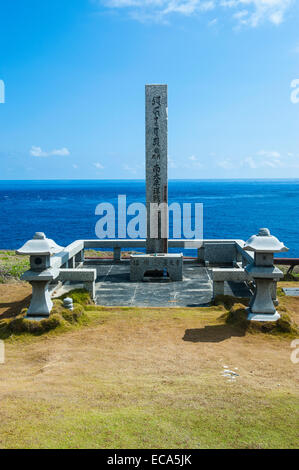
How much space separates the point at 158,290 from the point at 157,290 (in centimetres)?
3

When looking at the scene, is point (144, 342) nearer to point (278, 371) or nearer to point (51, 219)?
point (278, 371)

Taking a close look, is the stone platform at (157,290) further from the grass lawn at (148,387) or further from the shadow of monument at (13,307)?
the grass lawn at (148,387)

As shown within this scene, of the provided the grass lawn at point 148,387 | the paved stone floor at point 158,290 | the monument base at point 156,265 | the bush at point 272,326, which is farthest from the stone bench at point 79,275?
the bush at point 272,326

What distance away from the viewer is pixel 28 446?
172 inches

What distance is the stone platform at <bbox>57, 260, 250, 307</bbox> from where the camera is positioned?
10.7 meters

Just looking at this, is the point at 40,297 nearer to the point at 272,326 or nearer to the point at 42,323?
the point at 42,323

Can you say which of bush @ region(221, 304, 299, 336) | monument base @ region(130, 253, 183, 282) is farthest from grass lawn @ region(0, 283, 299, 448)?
monument base @ region(130, 253, 183, 282)

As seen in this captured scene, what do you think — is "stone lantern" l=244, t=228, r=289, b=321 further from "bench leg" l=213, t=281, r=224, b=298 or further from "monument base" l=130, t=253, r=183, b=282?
"monument base" l=130, t=253, r=183, b=282

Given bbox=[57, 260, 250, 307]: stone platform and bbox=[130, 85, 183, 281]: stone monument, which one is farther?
bbox=[130, 85, 183, 281]: stone monument

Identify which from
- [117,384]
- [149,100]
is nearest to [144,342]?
[117,384]

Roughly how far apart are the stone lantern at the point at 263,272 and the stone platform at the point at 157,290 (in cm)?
200

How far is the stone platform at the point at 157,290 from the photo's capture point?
10.7 meters

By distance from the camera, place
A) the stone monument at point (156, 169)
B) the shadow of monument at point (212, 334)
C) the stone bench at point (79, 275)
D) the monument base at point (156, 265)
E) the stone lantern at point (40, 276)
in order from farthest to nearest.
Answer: the stone monument at point (156, 169) → the monument base at point (156, 265) → the stone bench at point (79, 275) → the stone lantern at point (40, 276) → the shadow of monument at point (212, 334)

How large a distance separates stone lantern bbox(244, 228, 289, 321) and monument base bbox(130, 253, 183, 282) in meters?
4.11
